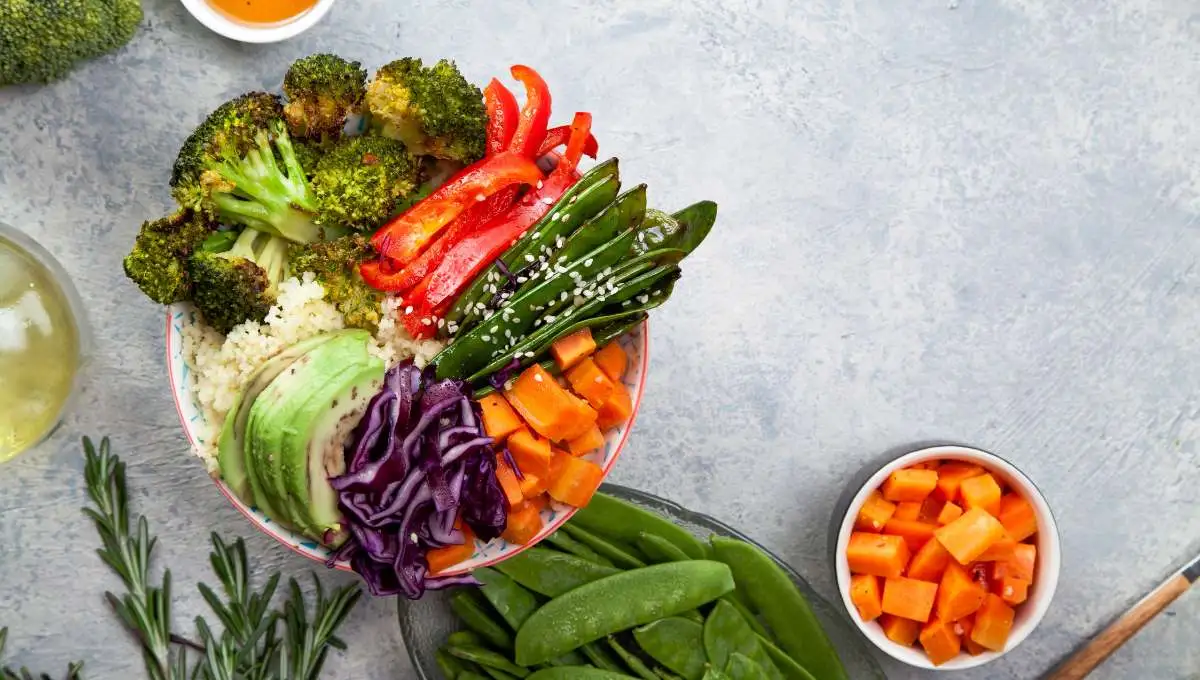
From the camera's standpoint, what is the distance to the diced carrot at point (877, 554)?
247 cm

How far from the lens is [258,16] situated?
7.82 ft

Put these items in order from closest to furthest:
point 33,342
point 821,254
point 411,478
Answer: point 411,478, point 33,342, point 821,254

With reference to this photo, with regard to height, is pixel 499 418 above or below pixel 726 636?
above

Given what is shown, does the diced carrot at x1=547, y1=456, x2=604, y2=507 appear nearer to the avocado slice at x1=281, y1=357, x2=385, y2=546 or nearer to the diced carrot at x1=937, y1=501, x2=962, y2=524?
the avocado slice at x1=281, y1=357, x2=385, y2=546

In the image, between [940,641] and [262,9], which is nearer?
[262,9]

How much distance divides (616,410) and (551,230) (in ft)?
1.19

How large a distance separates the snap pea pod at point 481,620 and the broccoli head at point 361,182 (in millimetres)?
846

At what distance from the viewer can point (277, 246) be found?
2.17 m

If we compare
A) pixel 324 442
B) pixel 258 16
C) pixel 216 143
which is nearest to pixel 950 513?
pixel 324 442

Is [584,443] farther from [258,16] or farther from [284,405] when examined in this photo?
[258,16]

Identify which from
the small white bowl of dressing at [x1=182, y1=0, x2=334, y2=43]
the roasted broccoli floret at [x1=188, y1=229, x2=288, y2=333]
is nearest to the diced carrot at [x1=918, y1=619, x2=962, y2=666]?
the roasted broccoli floret at [x1=188, y1=229, x2=288, y2=333]

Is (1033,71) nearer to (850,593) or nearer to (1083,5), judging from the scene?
(1083,5)

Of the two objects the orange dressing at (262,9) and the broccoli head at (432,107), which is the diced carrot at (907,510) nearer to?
the broccoli head at (432,107)

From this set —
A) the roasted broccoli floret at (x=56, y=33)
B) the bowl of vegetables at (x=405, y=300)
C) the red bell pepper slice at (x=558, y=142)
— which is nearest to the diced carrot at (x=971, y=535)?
the bowl of vegetables at (x=405, y=300)
